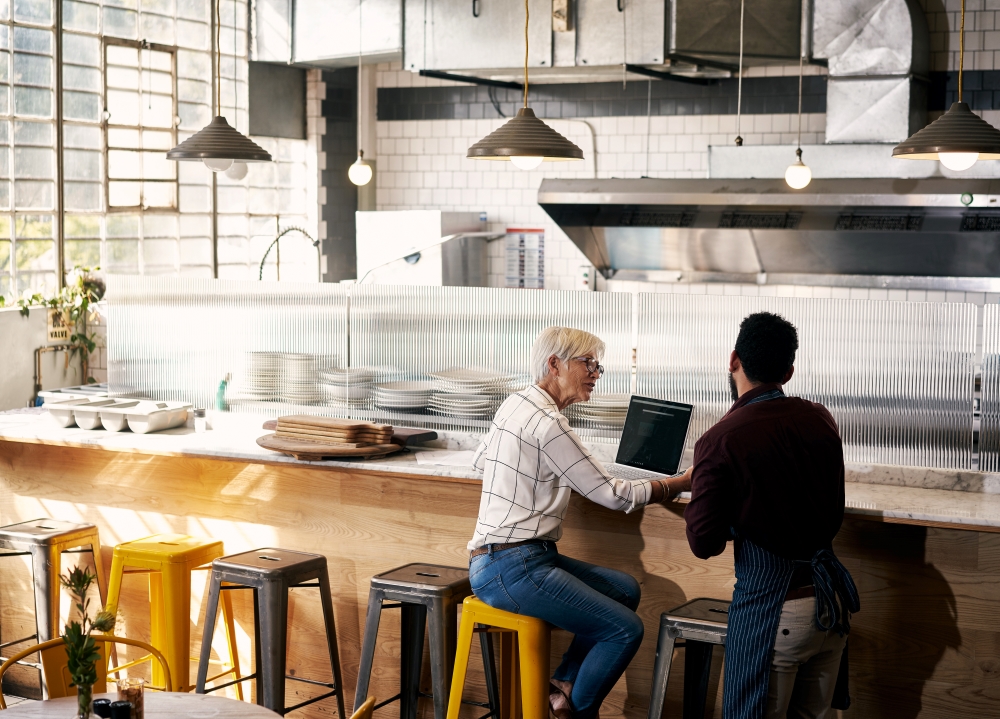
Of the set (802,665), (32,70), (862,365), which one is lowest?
(802,665)

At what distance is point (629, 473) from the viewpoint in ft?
12.3

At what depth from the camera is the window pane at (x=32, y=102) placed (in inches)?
258

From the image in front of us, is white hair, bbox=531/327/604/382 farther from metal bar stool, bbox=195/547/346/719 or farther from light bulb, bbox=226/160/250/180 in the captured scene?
light bulb, bbox=226/160/250/180

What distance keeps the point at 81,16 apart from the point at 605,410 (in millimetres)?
4658

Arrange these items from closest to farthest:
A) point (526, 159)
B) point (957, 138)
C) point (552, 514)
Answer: point (552, 514) → point (957, 138) → point (526, 159)

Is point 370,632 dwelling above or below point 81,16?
below

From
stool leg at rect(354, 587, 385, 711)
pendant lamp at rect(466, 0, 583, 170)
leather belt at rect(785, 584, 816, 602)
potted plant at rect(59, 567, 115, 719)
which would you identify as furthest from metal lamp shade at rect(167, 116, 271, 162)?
leather belt at rect(785, 584, 816, 602)

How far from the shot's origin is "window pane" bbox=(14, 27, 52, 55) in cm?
649

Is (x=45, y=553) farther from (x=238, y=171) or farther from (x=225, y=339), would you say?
(x=238, y=171)

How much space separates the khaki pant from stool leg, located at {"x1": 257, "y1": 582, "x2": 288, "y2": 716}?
1682 millimetres

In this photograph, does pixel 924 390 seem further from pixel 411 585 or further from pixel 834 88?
pixel 834 88

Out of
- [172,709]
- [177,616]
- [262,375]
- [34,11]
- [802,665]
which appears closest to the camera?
[172,709]

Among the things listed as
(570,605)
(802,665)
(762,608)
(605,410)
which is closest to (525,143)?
(605,410)

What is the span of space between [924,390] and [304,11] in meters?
5.47
